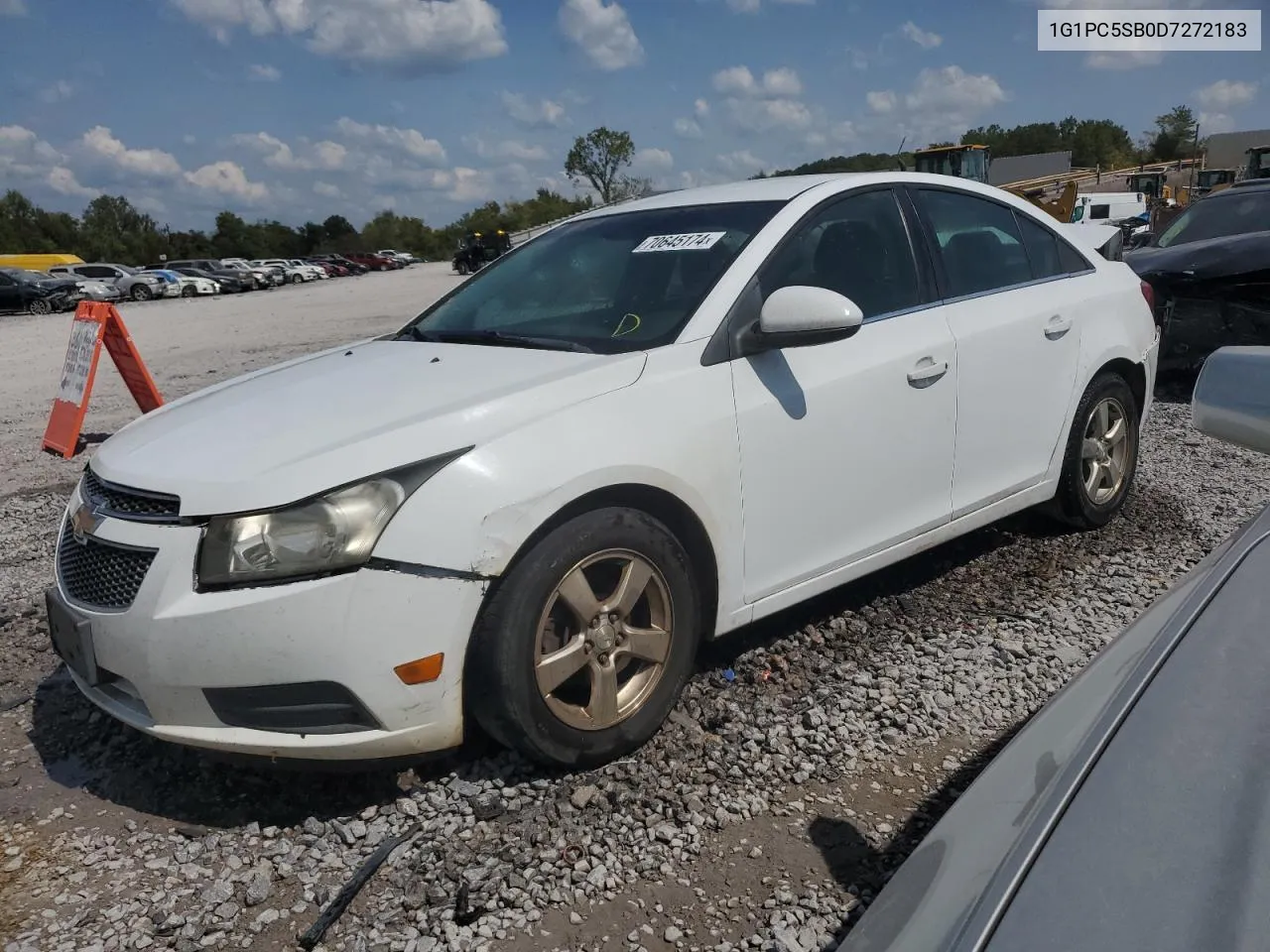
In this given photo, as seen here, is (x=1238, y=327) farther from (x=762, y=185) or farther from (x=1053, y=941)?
(x=1053, y=941)

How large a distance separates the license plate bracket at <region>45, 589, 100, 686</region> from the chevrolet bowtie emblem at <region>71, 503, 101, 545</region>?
18cm

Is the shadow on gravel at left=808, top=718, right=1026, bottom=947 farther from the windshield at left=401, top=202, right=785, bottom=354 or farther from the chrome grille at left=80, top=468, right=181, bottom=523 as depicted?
the chrome grille at left=80, top=468, right=181, bottom=523

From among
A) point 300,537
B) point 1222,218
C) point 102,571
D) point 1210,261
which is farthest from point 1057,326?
point 1222,218

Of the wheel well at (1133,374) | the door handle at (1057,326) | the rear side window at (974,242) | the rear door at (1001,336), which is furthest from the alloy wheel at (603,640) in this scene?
the wheel well at (1133,374)

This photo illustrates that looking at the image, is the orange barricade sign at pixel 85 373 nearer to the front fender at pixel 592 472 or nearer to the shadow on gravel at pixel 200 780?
the shadow on gravel at pixel 200 780

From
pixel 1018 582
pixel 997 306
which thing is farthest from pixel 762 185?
pixel 1018 582

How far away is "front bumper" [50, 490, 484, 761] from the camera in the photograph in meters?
2.30

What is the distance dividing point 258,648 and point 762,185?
245cm

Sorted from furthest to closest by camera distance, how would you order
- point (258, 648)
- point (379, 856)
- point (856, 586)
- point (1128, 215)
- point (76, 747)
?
1. point (1128, 215)
2. point (856, 586)
3. point (76, 747)
4. point (379, 856)
5. point (258, 648)

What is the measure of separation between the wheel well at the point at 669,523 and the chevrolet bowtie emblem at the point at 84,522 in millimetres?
1135

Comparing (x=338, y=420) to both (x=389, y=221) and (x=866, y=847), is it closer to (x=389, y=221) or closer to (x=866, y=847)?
(x=866, y=847)

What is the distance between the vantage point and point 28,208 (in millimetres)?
75438

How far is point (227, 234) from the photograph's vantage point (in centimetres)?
8825

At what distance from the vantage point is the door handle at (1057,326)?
3945 millimetres
